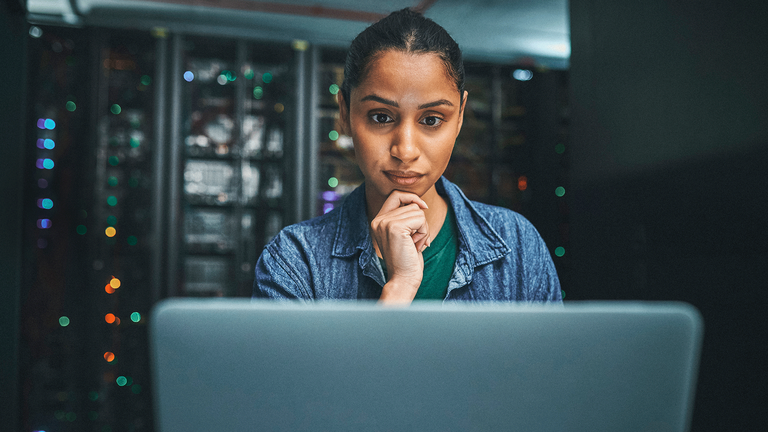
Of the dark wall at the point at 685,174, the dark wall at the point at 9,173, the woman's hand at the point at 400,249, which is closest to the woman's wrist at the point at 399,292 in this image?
the woman's hand at the point at 400,249

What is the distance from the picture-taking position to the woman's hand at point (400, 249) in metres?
0.72

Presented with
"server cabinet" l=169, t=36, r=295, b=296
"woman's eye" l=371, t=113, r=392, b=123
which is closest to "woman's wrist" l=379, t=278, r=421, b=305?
"woman's eye" l=371, t=113, r=392, b=123

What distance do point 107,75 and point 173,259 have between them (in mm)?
1238

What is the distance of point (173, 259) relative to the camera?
304 centimetres

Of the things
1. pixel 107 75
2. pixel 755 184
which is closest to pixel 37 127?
pixel 107 75

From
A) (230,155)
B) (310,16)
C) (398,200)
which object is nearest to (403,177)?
(398,200)

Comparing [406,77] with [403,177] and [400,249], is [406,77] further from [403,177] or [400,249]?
[400,249]

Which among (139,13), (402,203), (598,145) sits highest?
(139,13)

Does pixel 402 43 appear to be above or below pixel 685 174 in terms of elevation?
above

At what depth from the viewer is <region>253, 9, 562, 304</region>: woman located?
73 cm

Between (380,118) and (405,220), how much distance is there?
0.16 m

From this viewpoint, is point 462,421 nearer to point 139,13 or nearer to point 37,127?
point 37,127

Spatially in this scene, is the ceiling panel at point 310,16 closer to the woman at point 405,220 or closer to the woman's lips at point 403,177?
the woman at point 405,220

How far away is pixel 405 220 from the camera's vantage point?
0.74 meters
